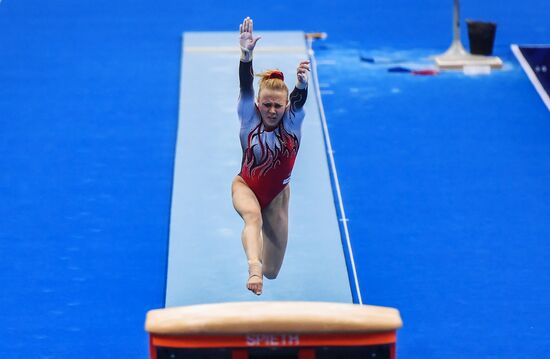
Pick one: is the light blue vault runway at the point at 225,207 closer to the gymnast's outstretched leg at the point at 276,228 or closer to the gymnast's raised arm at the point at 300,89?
the gymnast's outstretched leg at the point at 276,228

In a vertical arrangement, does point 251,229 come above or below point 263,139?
below

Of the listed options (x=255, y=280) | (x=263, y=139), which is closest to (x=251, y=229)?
(x=255, y=280)

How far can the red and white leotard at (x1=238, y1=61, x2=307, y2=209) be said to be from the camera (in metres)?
6.92

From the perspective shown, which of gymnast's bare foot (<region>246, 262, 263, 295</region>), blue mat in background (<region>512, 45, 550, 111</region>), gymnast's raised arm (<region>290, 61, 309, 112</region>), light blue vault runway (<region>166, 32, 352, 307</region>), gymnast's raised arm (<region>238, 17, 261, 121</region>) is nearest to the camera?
gymnast's bare foot (<region>246, 262, 263, 295</region>)

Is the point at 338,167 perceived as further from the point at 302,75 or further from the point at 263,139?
the point at 302,75

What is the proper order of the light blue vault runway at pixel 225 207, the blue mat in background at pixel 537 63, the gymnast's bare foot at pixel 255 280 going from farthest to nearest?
the blue mat in background at pixel 537 63 → the light blue vault runway at pixel 225 207 → the gymnast's bare foot at pixel 255 280

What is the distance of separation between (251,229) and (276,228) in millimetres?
531

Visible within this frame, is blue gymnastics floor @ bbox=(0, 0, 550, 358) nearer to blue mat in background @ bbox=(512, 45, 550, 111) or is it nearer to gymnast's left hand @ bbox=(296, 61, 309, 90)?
blue mat in background @ bbox=(512, 45, 550, 111)

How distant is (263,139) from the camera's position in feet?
22.8

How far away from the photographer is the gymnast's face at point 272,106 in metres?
6.85

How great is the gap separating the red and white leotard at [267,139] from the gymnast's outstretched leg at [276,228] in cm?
22

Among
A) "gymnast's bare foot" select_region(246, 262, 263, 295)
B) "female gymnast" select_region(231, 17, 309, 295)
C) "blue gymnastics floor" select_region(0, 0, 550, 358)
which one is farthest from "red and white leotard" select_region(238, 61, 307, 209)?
"blue gymnastics floor" select_region(0, 0, 550, 358)

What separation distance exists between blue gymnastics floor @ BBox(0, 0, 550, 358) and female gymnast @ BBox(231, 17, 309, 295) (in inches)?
50.2

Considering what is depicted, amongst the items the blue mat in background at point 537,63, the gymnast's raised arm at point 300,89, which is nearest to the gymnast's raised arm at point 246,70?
the gymnast's raised arm at point 300,89
